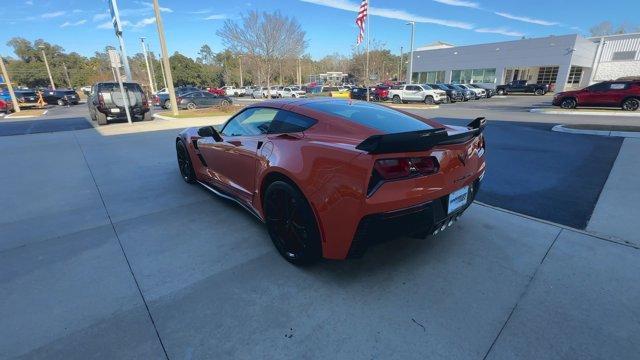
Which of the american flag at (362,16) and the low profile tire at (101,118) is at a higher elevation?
the american flag at (362,16)

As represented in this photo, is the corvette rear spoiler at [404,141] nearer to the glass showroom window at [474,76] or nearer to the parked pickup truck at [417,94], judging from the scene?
the parked pickup truck at [417,94]

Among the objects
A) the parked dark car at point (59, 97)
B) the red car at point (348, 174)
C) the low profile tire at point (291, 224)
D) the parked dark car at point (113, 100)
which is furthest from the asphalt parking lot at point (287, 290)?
the parked dark car at point (59, 97)

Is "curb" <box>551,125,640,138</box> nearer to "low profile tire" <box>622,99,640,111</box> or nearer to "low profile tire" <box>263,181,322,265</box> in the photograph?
"low profile tire" <box>622,99,640,111</box>

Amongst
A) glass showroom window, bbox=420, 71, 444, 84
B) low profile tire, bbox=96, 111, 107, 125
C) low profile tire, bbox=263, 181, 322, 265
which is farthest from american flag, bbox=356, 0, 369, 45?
glass showroom window, bbox=420, 71, 444, 84

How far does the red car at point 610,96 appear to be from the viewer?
14.7 meters

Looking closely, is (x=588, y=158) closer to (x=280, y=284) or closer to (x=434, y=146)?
(x=434, y=146)

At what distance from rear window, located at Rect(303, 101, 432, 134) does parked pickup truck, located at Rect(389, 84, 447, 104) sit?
2287cm

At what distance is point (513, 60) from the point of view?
37.1 metres

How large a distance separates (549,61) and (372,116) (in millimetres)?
42160

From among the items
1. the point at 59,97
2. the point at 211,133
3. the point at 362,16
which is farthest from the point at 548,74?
the point at 59,97

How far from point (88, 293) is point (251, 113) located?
227 centimetres

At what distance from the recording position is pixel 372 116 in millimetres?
2951

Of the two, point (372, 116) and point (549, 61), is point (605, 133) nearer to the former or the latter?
point (372, 116)

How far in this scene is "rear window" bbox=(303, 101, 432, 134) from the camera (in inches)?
107
